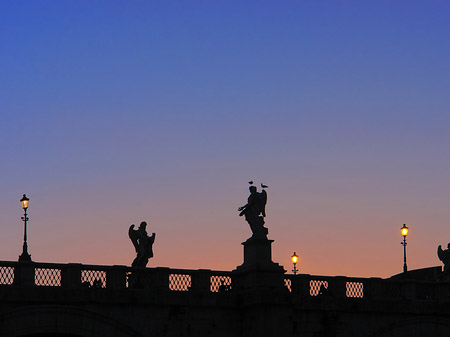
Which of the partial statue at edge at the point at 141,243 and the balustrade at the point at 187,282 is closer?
the balustrade at the point at 187,282

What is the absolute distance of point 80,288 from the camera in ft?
141

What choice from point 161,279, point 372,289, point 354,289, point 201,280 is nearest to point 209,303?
point 201,280

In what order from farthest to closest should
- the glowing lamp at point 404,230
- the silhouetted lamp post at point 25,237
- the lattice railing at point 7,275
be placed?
the glowing lamp at point 404,230 → the silhouetted lamp post at point 25,237 → the lattice railing at point 7,275

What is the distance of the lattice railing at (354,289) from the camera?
4809cm

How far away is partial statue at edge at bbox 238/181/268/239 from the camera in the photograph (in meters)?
46.3

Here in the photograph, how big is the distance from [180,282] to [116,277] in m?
2.46

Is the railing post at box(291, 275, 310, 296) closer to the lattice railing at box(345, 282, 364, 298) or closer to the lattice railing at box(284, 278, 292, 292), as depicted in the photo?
the lattice railing at box(284, 278, 292, 292)

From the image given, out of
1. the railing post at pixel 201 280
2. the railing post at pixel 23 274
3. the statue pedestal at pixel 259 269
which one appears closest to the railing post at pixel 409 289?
the statue pedestal at pixel 259 269

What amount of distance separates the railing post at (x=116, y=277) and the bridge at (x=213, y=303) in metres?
0.03

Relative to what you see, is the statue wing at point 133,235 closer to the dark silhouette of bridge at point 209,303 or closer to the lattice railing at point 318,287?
the dark silhouette of bridge at point 209,303

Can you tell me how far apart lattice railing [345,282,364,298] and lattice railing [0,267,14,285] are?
1295 cm

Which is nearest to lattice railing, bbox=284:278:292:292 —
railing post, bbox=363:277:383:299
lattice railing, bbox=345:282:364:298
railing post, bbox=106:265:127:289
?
lattice railing, bbox=345:282:364:298

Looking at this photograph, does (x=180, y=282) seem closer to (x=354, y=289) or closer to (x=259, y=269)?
(x=259, y=269)

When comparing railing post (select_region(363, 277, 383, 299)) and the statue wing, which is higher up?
the statue wing
